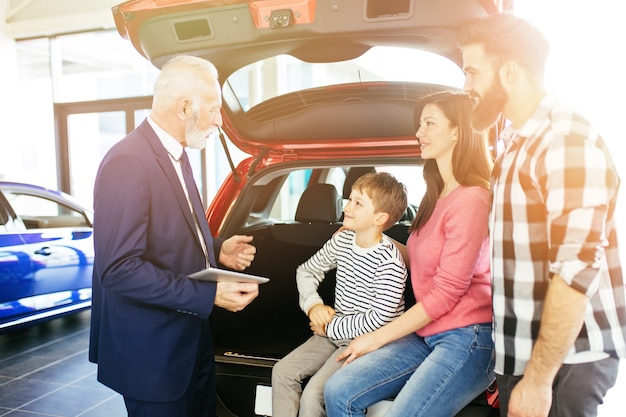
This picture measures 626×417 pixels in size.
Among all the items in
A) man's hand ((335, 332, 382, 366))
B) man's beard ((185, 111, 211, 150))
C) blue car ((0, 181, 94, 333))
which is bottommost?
blue car ((0, 181, 94, 333))

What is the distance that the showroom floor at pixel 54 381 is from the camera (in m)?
2.94

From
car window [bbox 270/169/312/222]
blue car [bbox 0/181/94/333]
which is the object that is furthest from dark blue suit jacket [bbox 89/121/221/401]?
car window [bbox 270/169/312/222]

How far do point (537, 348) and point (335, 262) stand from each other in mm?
909

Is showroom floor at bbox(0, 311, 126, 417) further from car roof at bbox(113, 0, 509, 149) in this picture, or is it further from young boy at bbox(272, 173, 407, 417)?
car roof at bbox(113, 0, 509, 149)

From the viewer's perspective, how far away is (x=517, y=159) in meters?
1.24

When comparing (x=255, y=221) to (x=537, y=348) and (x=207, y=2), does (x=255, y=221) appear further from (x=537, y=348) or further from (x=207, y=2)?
(x=537, y=348)

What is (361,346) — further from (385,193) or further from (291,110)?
(291,110)

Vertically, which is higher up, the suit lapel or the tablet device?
the suit lapel

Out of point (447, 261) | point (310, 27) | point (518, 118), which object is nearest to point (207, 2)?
point (310, 27)

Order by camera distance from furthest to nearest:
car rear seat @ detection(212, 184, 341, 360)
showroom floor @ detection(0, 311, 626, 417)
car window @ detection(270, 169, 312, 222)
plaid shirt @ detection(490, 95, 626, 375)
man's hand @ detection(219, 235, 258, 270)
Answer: car window @ detection(270, 169, 312, 222), showroom floor @ detection(0, 311, 626, 417), car rear seat @ detection(212, 184, 341, 360), man's hand @ detection(219, 235, 258, 270), plaid shirt @ detection(490, 95, 626, 375)

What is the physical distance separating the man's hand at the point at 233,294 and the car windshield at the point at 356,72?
794 millimetres

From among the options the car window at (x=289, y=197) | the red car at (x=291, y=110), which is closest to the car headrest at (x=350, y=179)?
the red car at (x=291, y=110)

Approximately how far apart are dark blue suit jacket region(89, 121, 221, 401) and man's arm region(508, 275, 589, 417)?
0.87 m

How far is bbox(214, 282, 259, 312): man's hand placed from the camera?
159 cm
